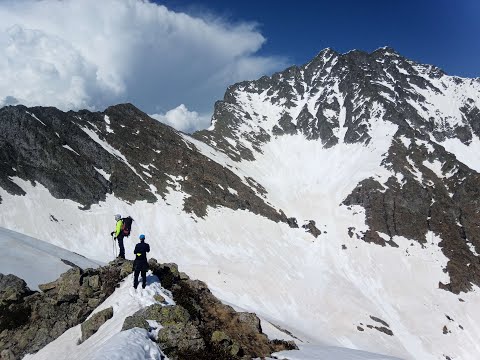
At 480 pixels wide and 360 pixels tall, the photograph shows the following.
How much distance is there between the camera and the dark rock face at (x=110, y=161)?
72938 mm

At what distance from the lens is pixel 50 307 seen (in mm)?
18547

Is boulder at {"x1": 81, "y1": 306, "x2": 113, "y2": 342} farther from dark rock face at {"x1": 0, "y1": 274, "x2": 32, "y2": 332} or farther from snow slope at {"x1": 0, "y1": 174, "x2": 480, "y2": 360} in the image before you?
snow slope at {"x1": 0, "y1": 174, "x2": 480, "y2": 360}

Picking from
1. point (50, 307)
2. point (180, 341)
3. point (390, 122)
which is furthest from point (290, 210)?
point (180, 341)

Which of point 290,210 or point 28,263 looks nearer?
point 28,263

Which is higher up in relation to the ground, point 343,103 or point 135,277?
point 343,103

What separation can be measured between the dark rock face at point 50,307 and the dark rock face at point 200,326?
8.16ft

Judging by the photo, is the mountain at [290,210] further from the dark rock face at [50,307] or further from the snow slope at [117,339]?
the snow slope at [117,339]

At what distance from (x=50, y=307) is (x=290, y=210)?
284ft

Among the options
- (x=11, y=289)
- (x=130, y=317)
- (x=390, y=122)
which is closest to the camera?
(x=130, y=317)

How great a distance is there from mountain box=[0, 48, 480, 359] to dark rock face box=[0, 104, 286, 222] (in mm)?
303

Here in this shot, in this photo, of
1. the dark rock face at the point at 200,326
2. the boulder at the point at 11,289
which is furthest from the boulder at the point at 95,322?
the boulder at the point at 11,289

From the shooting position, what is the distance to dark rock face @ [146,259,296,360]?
13.5 meters

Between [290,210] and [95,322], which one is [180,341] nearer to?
[95,322]

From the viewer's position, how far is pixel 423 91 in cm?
17475
